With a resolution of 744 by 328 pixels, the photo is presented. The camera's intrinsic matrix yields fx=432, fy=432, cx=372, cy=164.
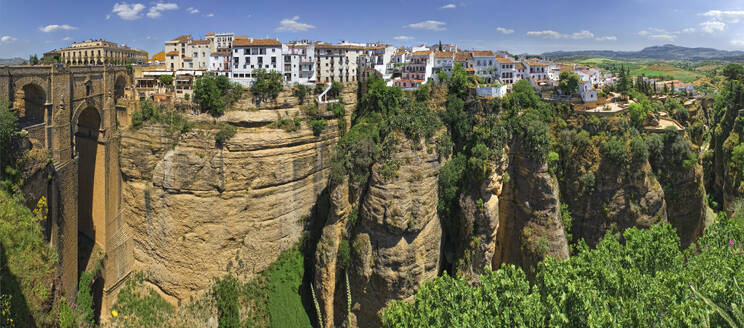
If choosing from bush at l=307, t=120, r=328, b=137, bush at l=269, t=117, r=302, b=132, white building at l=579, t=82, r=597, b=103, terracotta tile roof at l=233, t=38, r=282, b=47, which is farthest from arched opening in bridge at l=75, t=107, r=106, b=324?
white building at l=579, t=82, r=597, b=103

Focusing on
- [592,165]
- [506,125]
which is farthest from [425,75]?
[592,165]

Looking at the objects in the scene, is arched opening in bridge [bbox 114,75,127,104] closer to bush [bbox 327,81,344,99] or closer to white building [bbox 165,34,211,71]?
white building [bbox 165,34,211,71]

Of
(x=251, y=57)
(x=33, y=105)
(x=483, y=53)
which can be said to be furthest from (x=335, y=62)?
(x=33, y=105)

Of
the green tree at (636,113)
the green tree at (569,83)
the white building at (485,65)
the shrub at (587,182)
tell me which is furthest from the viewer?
the white building at (485,65)

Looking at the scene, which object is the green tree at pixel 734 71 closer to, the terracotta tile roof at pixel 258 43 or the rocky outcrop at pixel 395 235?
the rocky outcrop at pixel 395 235

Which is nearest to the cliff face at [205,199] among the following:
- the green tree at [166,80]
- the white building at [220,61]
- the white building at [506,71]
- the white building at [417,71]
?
the green tree at [166,80]

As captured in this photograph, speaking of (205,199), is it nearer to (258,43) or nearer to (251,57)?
(251,57)
